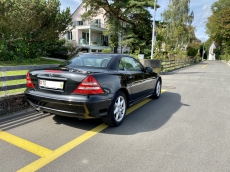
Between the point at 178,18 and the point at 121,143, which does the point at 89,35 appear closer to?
the point at 178,18

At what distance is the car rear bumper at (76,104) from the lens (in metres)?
3.04

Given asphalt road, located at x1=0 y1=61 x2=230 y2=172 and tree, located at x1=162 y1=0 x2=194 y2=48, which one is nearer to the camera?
asphalt road, located at x1=0 y1=61 x2=230 y2=172

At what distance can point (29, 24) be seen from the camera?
13.1 meters

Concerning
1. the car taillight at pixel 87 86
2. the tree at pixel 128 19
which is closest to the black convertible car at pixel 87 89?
the car taillight at pixel 87 86

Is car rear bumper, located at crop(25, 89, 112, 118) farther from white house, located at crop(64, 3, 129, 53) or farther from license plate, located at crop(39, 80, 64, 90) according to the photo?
white house, located at crop(64, 3, 129, 53)

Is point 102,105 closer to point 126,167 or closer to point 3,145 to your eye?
point 126,167

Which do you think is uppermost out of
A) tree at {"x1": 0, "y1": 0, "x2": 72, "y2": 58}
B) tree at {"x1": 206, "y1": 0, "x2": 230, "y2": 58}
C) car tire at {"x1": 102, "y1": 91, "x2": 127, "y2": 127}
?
tree at {"x1": 206, "y1": 0, "x2": 230, "y2": 58}

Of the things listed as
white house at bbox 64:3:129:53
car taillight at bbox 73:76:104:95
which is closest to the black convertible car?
car taillight at bbox 73:76:104:95

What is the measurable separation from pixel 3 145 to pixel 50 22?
13.2 m

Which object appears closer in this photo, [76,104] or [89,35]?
[76,104]

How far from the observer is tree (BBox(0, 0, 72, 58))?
1206 cm

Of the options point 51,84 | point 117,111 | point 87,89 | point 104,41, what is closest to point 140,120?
point 117,111

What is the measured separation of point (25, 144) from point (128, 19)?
24339 mm

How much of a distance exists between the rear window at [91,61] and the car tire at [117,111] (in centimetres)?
75
